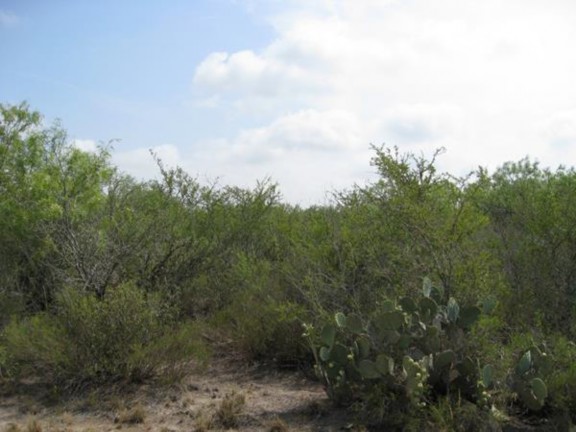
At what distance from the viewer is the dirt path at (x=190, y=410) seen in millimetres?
6094

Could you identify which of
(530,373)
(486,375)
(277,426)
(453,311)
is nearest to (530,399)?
(530,373)

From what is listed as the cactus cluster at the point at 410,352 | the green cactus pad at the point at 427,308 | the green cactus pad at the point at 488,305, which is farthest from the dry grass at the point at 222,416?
the green cactus pad at the point at 488,305

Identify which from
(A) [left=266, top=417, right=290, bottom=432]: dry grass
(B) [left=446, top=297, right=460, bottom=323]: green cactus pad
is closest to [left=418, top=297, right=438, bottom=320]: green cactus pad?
(B) [left=446, top=297, right=460, bottom=323]: green cactus pad

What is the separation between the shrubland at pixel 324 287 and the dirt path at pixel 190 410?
259mm

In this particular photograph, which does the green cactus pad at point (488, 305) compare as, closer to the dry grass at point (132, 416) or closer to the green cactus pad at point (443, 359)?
the green cactus pad at point (443, 359)

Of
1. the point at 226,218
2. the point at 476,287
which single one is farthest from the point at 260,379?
the point at 226,218

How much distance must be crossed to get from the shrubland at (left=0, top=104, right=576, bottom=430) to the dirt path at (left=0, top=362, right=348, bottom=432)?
259 mm

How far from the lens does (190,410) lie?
650 cm

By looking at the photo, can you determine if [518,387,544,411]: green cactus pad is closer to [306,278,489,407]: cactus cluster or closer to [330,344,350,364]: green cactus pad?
[306,278,489,407]: cactus cluster

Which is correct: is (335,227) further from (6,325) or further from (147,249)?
(6,325)

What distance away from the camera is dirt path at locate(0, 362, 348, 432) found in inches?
240

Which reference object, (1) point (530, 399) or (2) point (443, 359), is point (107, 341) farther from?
(1) point (530, 399)

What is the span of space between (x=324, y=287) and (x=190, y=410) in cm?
193

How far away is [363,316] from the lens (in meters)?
6.75
